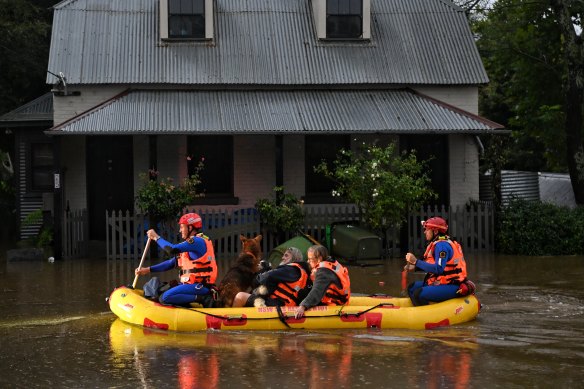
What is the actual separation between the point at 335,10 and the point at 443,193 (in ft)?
17.8

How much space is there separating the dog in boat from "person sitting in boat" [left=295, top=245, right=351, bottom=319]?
3.46 ft

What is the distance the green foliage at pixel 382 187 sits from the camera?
22672 millimetres

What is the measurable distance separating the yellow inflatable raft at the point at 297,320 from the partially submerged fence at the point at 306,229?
9033 millimetres

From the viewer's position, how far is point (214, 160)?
25688 millimetres

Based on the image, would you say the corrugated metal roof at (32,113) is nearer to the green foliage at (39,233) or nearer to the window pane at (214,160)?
the green foliage at (39,233)

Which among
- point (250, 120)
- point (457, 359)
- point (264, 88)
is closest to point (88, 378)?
point (457, 359)

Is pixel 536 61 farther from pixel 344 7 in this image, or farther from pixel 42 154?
pixel 42 154

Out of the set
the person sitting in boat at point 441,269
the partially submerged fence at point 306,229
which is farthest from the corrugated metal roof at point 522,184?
the person sitting in boat at point 441,269

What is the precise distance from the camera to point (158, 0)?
26.9 meters

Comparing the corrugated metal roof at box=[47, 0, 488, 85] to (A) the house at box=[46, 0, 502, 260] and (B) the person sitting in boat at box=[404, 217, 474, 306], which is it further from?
(B) the person sitting in boat at box=[404, 217, 474, 306]

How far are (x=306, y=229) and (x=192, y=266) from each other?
9.70 metres

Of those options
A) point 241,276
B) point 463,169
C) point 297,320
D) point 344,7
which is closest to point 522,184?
point 463,169

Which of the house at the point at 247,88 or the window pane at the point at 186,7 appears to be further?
the window pane at the point at 186,7

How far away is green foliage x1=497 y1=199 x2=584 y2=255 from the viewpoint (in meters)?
23.3
